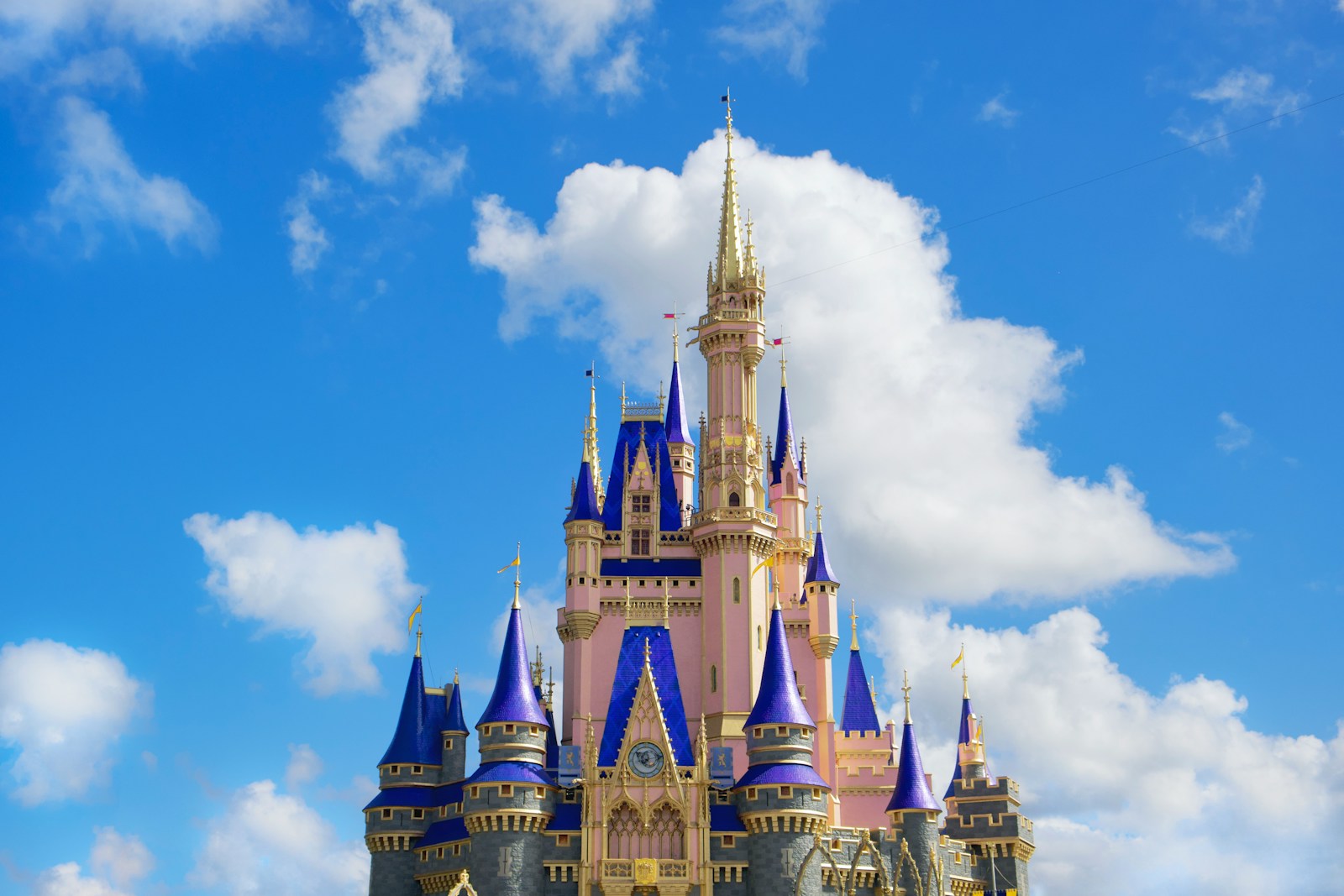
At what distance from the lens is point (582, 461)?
93.6 m

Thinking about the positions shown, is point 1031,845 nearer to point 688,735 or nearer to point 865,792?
point 865,792

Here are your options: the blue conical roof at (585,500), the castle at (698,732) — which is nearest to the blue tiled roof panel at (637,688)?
the castle at (698,732)

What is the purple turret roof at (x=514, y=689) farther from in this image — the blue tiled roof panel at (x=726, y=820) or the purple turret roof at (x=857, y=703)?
the purple turret roof at (x=857, y=703)

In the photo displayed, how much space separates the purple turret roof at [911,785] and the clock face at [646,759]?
38.4 ft

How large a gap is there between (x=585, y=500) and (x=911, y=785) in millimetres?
22409

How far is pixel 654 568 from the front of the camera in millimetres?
91688

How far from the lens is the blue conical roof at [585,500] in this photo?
9194cm

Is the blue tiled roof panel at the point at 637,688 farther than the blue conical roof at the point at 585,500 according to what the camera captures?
No

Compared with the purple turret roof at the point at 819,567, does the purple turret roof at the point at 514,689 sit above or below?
below

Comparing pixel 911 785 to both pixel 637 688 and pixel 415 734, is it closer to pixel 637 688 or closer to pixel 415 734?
pixel 637 688

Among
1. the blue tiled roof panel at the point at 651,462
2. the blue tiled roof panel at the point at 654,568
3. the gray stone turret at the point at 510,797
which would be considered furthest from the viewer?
the blue tiled roof panel at the point at 651,462

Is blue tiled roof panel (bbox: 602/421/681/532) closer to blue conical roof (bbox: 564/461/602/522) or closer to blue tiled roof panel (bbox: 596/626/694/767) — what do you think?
blue conical roof (bbox: 564/461/602/522)

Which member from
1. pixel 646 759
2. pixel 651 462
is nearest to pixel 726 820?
pixel 646 759

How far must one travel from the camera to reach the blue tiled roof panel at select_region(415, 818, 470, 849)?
269 ft
